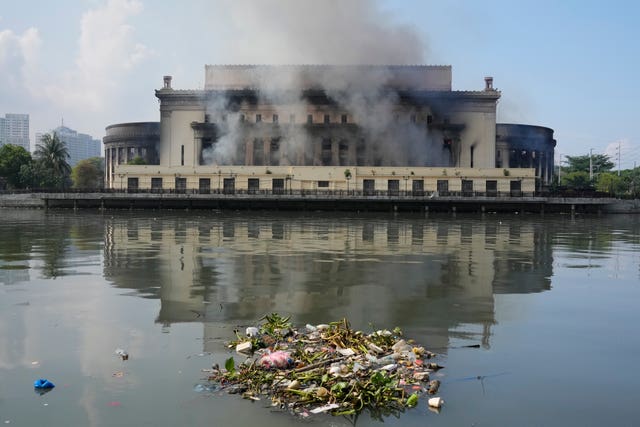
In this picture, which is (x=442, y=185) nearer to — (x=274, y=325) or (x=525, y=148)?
(x=525, y=148)

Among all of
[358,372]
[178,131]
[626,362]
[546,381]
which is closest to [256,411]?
[358,372]

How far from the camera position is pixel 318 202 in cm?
8244

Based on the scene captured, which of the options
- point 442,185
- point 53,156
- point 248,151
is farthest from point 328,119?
point 53,156

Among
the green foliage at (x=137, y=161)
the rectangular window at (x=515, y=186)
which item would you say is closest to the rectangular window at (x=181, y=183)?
the green foliage at (x=137, y=161)

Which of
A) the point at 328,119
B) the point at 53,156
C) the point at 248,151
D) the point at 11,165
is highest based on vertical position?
the point at 328,119

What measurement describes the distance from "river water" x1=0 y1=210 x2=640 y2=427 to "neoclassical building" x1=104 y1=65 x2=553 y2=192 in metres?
69.1

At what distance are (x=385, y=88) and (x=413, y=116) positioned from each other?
257 inches

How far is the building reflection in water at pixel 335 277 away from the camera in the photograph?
51.6 feet

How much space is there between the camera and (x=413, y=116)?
10131 cm

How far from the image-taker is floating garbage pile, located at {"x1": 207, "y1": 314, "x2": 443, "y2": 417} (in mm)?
9609

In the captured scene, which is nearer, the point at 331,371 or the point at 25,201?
the point at 331,371

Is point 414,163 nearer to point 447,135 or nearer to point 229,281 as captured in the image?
point 447,135

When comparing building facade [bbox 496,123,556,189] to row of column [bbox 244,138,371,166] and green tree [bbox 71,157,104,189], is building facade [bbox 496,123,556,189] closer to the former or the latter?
row of column [bbox 244,138,371,166]

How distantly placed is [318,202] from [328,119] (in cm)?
2376
